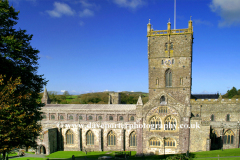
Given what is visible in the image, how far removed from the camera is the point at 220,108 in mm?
37156

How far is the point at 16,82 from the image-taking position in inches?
691

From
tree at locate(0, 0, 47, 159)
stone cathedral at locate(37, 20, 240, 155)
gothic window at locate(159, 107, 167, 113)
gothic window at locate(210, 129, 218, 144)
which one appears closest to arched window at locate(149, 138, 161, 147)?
stone cathedral at locate(37, 20, 240, 155)

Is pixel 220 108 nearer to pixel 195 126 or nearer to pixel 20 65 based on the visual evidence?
pixel 195 126

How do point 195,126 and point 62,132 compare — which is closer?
point 195,126

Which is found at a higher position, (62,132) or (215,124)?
(215,124)

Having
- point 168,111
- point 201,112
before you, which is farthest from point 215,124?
point 168,111

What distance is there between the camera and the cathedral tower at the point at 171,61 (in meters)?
36.7

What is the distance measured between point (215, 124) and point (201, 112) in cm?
345

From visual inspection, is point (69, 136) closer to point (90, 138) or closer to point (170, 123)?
point (90, 138)

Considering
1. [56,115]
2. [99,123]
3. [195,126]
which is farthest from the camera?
[56,115]

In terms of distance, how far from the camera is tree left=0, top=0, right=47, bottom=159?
54.5 feet

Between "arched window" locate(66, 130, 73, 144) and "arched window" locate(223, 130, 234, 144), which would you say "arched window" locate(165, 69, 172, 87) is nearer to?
"arched window" locate(223, 130, 234, 144)

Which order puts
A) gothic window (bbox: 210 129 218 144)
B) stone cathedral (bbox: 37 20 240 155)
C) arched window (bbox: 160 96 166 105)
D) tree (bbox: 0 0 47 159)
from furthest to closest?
1. gothic window (bbox: 210 129 218 144)
2. arched window (bbox: 160 96 166 105)
3. stone cathedral (bbox: 37 20 240 155)
4. tree (bbox: 0 0 47 159)

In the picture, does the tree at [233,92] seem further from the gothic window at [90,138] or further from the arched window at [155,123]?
the gothic window at [90,138]
